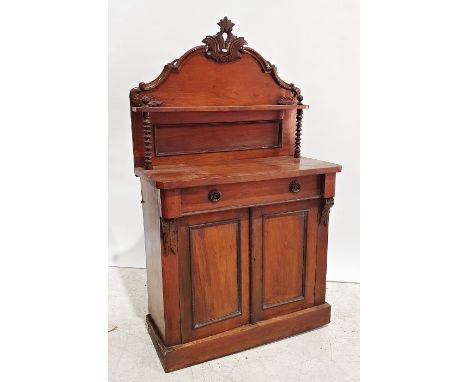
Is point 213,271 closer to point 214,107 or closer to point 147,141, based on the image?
point 147,141

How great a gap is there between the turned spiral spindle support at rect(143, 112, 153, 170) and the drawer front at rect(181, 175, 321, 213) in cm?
33

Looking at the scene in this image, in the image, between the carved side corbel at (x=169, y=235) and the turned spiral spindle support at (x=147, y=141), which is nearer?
the carved side corbel at (x=169, y=235)

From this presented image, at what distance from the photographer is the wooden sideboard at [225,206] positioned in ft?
6.34

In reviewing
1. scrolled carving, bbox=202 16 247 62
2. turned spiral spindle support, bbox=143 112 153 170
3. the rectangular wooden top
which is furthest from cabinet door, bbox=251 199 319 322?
scrolled carving, bbox=202 16 247 62

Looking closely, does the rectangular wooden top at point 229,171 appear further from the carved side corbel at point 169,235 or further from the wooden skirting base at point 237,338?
the wooden skirting base at point 237,338

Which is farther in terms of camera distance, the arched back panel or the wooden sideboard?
the arched back panel

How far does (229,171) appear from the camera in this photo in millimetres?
1994

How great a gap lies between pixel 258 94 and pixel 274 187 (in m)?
0.64

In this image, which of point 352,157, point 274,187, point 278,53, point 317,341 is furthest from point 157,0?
point 317,341

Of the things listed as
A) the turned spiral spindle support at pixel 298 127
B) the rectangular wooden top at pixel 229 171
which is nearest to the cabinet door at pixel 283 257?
the rectangular wooden top at pixel 229 171

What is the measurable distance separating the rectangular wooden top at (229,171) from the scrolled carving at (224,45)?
60 centimetres

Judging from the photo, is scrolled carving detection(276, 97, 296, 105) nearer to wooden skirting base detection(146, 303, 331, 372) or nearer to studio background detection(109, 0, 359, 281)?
studio background detection(109, 0, 359, 281)

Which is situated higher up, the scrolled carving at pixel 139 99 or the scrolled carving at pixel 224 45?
the scrolled carving at pixel 224 45

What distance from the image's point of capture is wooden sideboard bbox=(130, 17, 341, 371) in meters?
1.93
